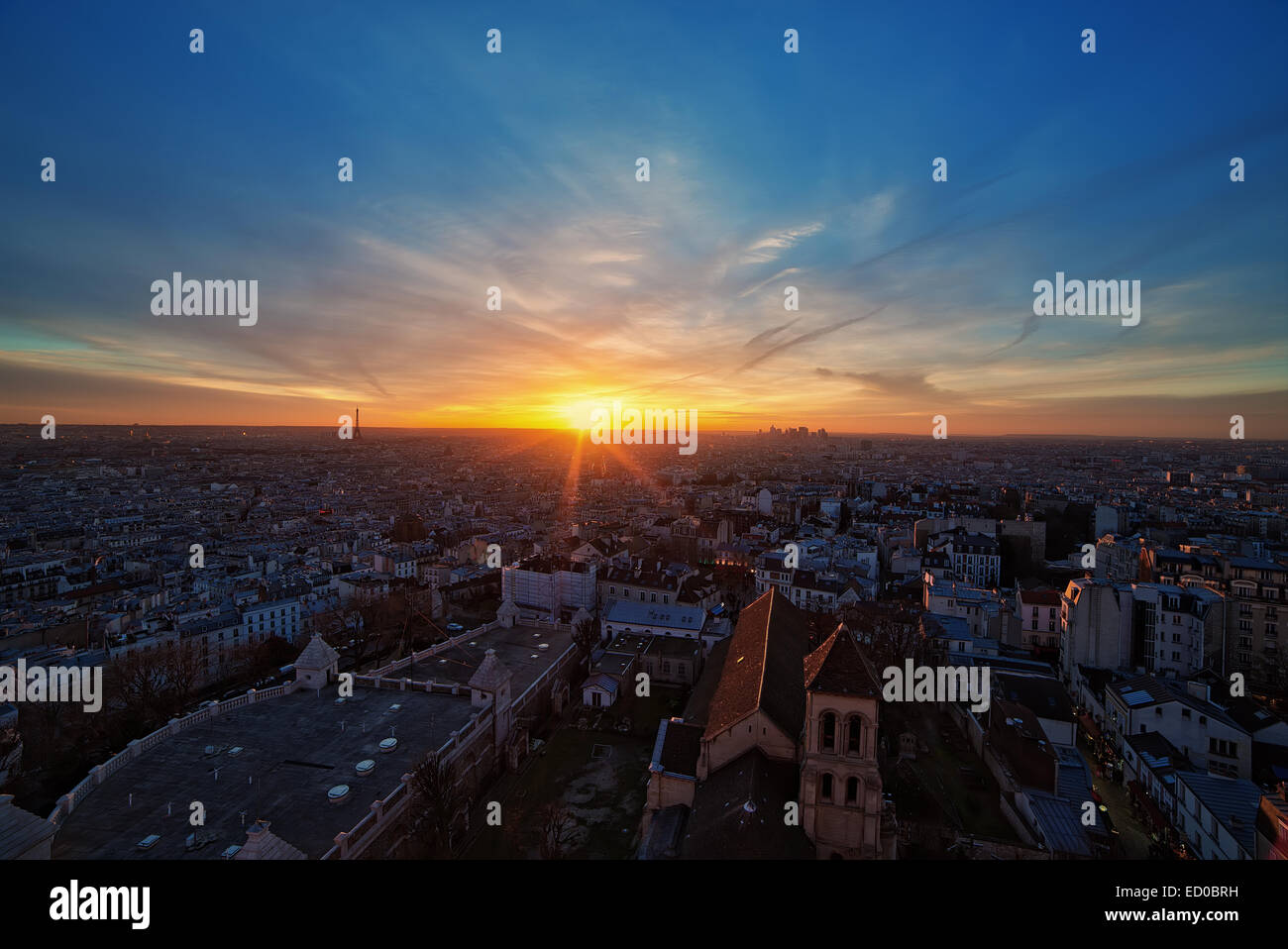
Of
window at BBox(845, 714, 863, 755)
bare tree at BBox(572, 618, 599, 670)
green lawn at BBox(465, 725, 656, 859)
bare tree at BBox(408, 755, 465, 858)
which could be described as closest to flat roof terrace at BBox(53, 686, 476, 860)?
bare tree at BBox(408, 755, 465, 858)

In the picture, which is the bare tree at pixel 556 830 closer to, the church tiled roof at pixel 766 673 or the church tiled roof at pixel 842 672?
the church tiled roof at pixel 766 673

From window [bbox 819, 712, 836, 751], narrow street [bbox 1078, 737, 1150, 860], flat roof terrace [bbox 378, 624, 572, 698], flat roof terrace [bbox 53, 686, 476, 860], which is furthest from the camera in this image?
flat roof terrace [bbox 378, 624, 572, 698]

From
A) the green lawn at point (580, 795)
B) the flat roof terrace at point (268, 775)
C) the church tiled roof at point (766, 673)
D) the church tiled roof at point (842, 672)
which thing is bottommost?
the green lawn at point (580, 795)

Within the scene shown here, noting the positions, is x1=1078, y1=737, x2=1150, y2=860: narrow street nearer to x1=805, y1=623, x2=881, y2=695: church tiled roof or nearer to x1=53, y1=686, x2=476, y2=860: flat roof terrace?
x1=805, y1=623, x2=881, y2=695: church tiled roof

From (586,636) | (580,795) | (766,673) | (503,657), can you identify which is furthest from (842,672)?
(586,636)

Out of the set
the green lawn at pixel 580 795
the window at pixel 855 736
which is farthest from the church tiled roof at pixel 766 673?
the green lawn at pixel 580 795

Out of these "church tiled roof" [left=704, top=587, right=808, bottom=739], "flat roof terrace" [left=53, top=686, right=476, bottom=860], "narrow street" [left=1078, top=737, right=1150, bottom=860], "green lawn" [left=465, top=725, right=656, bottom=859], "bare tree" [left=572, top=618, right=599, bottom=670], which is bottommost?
"narrow street" [left=1078, top=737, right=1150, bottom=860]

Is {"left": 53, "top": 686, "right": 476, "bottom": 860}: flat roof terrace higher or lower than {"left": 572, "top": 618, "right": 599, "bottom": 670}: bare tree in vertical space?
higher
